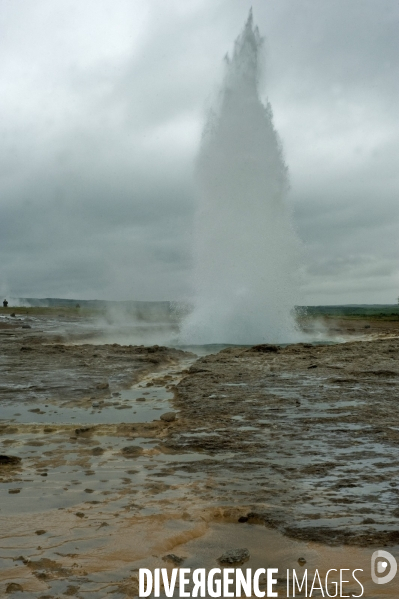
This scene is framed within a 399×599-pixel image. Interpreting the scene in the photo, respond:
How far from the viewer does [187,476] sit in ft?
19.3

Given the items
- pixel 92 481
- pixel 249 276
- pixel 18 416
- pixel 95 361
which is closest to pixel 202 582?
pixel 92 481

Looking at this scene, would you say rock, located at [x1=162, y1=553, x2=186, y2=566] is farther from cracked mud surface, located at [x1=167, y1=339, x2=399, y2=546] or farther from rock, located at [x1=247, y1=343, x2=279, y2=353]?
rock, located at [x1=247, y1=343, x2=279, y2=353]

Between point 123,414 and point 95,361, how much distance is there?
7.52m

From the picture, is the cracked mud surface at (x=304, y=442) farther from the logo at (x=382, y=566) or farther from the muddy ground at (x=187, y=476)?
the logo at (x=382, y=566)

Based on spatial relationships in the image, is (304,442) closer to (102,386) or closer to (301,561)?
(301,561)

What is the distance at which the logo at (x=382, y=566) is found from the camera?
11.8 feet

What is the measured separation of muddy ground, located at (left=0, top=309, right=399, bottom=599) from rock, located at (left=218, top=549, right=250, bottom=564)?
0.23 ft

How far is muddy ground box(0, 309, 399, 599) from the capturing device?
403 centimetres

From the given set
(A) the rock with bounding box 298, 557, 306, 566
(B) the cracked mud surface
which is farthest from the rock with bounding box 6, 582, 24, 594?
(B) the cracked mud surface

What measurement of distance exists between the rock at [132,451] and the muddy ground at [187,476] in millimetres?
24

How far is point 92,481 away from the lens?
223 inches

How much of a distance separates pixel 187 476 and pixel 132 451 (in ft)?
3.89

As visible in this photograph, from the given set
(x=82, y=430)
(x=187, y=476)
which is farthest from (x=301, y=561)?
(x=82, y=430)

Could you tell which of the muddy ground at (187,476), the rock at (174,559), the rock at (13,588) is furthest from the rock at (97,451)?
the rock at (13,588)
